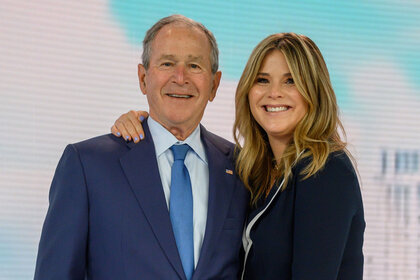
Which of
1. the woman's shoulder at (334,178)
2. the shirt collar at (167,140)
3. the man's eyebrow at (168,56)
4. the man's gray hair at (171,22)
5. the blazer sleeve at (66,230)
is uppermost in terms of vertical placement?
the man's gray hair at (171,22)

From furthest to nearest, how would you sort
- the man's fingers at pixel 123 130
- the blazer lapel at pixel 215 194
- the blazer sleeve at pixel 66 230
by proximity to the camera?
the man's fingers at pixel 123 130, the blazer lapel at pixel 215 194, the blazer sleeve at pixel 66 230

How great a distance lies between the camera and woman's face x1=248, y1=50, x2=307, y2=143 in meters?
2.36

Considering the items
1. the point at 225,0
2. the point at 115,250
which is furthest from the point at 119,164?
the point at 225,0

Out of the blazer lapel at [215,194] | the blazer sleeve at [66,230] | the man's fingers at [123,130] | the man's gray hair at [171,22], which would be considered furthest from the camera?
the man's gray hair at [171,22]

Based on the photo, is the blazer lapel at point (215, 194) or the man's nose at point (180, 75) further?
the man's nose at point (180, 75)

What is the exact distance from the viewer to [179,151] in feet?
7.65

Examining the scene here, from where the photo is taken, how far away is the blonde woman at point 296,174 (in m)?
2.12

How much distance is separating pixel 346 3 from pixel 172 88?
274 cm

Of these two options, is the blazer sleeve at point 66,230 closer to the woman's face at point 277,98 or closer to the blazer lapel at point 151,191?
the blazer lapel at point 151,191

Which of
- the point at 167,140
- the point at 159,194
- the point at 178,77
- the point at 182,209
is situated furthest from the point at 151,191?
the point at 178,77

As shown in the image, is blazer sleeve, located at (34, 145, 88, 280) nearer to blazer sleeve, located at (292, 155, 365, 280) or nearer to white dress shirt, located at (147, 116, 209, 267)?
white dress shirt, located at (147, 116, 209, 267)

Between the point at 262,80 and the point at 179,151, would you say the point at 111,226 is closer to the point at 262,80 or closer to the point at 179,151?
the point at 179,151

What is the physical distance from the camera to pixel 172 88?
2.38 metres

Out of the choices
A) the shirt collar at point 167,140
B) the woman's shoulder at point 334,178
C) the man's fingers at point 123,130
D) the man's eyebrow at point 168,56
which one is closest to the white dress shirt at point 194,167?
the shirt collar at point 167,140
